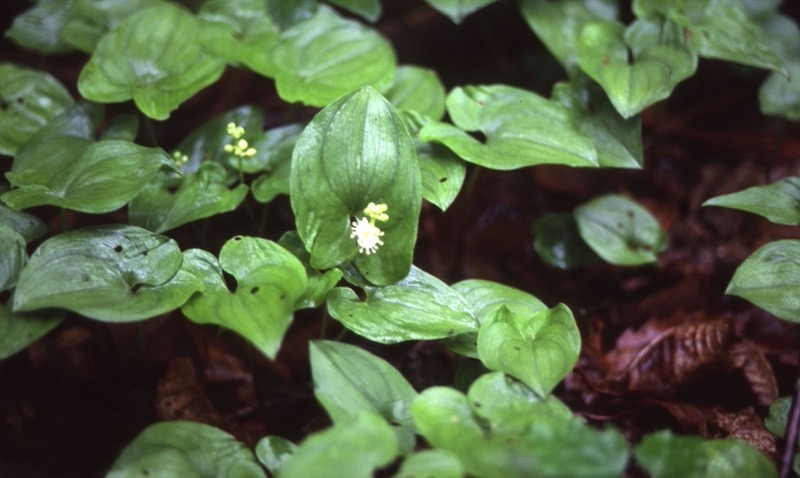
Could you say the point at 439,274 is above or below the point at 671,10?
below

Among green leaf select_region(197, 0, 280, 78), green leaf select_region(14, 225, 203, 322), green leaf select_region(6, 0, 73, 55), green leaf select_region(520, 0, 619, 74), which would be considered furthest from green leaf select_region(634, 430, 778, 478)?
green leaf select_region(6, 0, 73, 55)

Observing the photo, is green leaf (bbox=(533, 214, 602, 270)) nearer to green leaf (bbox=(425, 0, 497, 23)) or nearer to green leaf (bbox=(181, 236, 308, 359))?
green leaf (bbox=(425, 0, 497, 23))

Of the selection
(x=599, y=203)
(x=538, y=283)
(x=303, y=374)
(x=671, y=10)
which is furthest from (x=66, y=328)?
(x=671, y=10)

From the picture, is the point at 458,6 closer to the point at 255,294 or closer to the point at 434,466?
the point at 255,294

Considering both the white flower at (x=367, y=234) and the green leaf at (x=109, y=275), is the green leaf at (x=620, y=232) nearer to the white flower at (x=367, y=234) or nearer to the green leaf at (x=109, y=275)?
the white flower at (x=367, y=234)

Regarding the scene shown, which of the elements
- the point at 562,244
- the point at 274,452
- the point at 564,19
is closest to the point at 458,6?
the point at 564,19

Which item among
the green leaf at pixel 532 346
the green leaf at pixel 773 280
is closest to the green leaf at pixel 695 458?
the green leaf at pixel 532 346

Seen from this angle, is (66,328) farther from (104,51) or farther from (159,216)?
(104,51)
